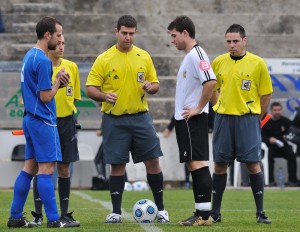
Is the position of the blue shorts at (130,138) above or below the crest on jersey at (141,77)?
below

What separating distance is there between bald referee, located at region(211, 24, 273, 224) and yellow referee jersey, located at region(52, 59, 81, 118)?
5.45 feet

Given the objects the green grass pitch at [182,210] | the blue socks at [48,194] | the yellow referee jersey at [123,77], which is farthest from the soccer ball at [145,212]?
the blue socks at [48,194]

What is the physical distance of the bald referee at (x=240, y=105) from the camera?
12703mm

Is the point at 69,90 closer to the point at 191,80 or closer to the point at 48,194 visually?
the point at 191,80

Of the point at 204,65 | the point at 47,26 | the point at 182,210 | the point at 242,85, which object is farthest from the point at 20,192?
the point at 182,210

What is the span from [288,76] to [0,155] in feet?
21.5

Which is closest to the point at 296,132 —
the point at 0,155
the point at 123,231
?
the point at 0,155

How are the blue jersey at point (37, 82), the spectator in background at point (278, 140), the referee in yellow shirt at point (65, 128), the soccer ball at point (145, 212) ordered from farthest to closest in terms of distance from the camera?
the spectator in background at point (278, 140) < the referee in yellow shirt at point (65, 128) < the soccer ball at point (145, 212) < the blue jersey at point (37, 82)

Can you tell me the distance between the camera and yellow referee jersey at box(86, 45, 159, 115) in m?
12.6

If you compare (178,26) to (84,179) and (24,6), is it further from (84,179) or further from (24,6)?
(24,6)

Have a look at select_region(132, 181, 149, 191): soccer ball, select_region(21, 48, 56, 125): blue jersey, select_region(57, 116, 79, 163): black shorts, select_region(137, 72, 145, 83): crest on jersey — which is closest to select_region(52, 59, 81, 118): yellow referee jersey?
select_region(57, 116, 79, 163): black shorts

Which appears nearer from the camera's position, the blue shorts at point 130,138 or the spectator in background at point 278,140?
the blue shorts at point 130,138

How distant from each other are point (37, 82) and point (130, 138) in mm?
1871

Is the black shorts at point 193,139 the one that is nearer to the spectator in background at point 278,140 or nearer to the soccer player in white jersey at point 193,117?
the soccer player in white jersey at point 193,117
